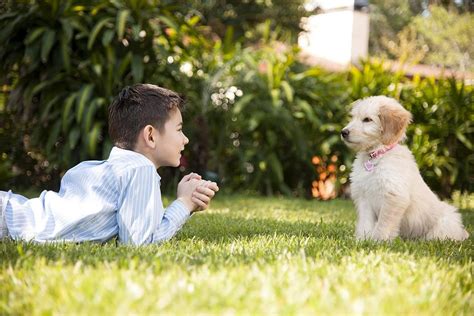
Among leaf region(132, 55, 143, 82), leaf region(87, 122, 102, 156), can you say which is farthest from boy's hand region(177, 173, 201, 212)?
leaf region(132, 55, 143, 82)

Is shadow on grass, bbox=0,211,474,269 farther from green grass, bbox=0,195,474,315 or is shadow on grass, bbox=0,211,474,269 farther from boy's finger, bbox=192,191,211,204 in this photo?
boy's finger, bbox=192,191,211,204

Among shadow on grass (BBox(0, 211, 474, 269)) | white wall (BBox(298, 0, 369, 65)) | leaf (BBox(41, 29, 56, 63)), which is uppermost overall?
white wall (BBox(298, 0, 369, 65))

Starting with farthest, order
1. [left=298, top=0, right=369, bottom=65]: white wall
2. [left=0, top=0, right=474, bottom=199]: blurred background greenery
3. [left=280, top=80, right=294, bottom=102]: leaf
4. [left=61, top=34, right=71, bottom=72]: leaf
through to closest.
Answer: [left=298, top=0, right=369, bottom=65]: white wall → [left=280, top=80, right=294, bottom=102]: leaf → [left=0, top=0, right=474, bottom=199]: blurred background greenery → [left=61, top=34, right=71, bottom=72]: leaf

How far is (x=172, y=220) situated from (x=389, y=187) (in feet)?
5.03

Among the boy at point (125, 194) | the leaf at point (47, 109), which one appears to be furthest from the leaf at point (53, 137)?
the boy at point (125, 194)

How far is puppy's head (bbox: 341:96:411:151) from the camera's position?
171 inches

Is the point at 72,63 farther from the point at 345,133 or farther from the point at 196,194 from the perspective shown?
the point at 196,194

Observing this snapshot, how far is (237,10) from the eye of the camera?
2017 cm

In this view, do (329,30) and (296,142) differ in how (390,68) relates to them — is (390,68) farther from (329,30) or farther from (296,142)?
(329,30)

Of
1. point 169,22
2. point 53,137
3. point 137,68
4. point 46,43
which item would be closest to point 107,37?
point 137,68

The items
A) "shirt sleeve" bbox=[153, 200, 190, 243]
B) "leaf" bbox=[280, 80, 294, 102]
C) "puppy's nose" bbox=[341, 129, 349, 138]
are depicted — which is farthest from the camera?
"leaf" bbox=[280, 80, 294, 102]

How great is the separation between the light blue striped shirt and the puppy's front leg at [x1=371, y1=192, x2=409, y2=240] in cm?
138

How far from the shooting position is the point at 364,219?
4.29m

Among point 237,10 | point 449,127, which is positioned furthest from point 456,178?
point 237,10
